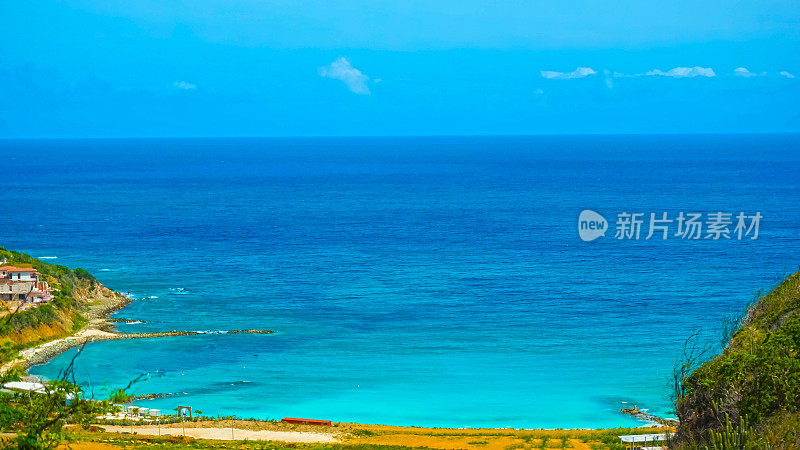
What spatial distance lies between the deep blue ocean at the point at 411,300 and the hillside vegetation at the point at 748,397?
74.7 ft

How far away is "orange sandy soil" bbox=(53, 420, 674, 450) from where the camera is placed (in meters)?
37.1

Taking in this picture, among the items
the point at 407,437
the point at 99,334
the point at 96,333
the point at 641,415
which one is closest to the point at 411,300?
the point at 99,334

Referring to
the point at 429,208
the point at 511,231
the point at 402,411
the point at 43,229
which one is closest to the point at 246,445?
the point at 402,411

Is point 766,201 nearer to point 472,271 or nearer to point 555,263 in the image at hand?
point 555,263

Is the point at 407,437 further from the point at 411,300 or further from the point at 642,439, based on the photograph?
the point at 411,300

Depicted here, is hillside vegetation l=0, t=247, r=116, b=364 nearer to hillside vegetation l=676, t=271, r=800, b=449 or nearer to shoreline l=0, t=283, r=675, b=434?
shoreline l=0, t=283, r=675, b=434

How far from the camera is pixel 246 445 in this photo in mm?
37500

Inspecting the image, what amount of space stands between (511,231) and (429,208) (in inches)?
1214

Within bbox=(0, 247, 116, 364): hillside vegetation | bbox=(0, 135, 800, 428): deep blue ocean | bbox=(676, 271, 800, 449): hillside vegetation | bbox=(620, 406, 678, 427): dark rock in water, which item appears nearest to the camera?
bbox=(676, 271, 800, 449): hillside vegetation

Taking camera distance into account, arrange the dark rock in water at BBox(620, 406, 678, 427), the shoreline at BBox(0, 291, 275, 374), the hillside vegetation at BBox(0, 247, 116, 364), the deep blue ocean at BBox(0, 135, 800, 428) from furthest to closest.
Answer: the hillside vegetation at BBox(0, 247, 116, 364), the shoreline at BBox(0, 291, 275, 374), the deep blue ocean at BBox(0, 135, 800, 428), the dark rock in water at BBox(620, 406, 678, 427)

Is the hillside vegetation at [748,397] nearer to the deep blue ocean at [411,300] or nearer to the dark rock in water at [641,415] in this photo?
the dark rock in water at [641,415]

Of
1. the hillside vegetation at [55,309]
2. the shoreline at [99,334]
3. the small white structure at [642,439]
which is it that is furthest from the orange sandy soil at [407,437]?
the hillside vegetation at [55,309]

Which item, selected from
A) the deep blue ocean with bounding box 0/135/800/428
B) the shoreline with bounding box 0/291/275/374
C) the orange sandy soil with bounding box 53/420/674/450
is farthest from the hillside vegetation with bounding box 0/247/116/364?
the orange sandy soil with bounding box 53/420/674/450

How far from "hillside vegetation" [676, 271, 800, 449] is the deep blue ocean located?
2276cm
